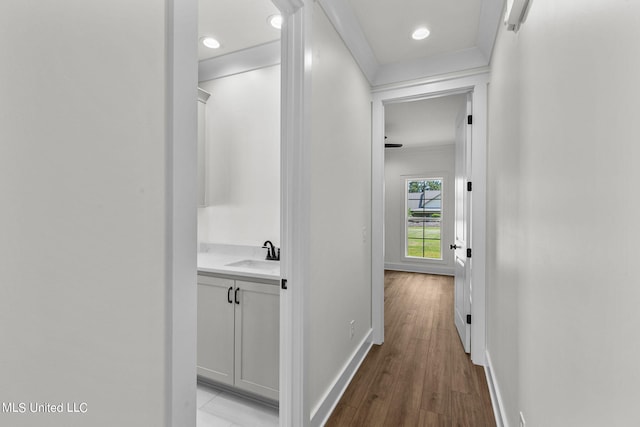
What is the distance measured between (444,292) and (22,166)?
523cm

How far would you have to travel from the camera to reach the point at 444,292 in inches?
192

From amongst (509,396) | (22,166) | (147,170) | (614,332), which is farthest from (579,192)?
(509,396)

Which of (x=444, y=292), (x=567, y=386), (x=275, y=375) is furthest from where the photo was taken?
(x=444, y=292)

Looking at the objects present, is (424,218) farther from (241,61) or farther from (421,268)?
(241,61)

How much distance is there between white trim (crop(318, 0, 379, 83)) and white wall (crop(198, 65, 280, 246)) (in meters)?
0.68

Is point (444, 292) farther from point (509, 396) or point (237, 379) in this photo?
point (237, 379)

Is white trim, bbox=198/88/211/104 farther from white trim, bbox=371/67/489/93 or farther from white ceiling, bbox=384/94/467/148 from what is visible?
white ceiling, bbox=384/94/467/148

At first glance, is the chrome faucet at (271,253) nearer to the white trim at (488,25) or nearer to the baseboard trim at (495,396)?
the baseboard trim at (495,396)

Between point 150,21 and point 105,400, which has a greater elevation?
point 150,21

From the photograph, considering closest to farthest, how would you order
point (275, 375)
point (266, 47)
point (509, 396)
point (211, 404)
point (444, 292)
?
point (509, 396), point (275, 375), point (211, 404), point (266, 47), point (444, 292)

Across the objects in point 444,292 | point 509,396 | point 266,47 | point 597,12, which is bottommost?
point 444,292

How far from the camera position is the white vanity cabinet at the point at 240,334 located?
188 centimetres

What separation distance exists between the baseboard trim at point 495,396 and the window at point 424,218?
4.35m

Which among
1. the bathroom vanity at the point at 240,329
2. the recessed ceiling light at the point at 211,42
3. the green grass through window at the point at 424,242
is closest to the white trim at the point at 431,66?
the recessed ceiling light at the point at 211,42
